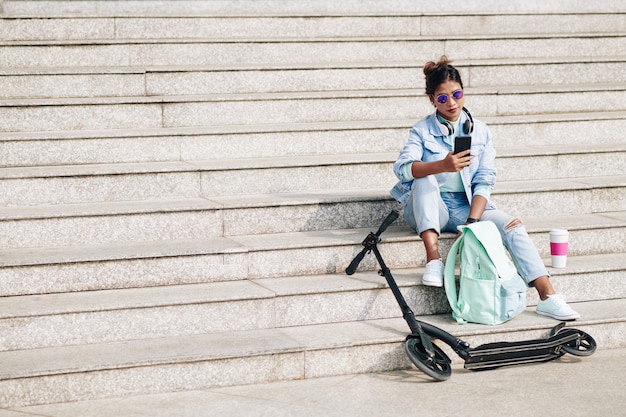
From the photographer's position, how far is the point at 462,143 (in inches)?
215

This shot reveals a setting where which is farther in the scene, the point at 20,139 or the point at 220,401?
the point at 20,139

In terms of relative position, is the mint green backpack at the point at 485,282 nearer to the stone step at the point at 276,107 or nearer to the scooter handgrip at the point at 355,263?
the scooter handgrip at the point at 355,263

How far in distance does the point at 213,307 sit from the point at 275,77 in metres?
2.61

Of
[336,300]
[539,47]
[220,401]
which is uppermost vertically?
[539,47]

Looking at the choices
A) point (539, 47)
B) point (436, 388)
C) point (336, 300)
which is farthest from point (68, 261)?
point (539, 47)

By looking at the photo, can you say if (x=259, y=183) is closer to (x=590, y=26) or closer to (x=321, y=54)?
(x=321, y=54)

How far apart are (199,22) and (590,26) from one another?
11.0 ft

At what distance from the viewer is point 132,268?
541cm

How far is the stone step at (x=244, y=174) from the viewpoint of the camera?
19.6 feet

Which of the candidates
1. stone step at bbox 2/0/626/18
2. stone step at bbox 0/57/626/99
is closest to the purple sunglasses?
stone step at bbox 0/57/626/99

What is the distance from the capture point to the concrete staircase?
16.7 ft

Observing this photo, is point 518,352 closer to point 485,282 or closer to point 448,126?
point 485,282

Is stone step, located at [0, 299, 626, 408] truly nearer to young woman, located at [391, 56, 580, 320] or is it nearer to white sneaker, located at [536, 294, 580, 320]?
white sneaker, located at [536, 294, 580, 320]

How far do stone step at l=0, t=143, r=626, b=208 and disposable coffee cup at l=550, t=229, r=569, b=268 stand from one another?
108cm
